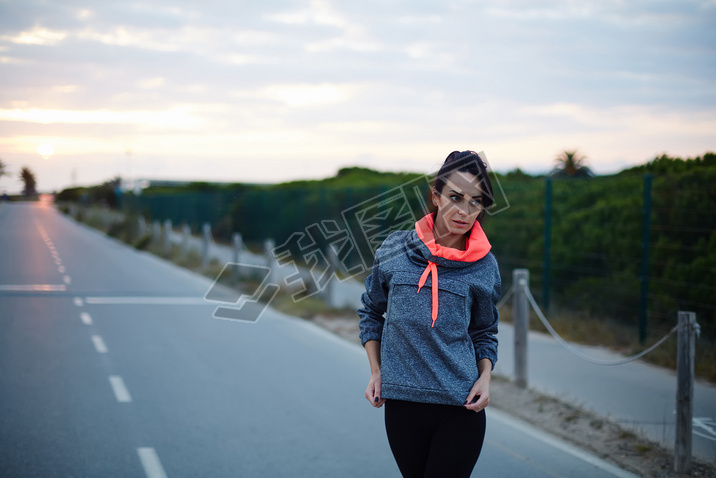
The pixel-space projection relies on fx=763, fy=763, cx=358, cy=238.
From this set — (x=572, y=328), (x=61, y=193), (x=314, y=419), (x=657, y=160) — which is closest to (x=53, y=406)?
(x=314, y=419)

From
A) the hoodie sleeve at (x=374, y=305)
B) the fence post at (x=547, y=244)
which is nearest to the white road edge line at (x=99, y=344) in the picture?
the fence post at (x=547, y=244)

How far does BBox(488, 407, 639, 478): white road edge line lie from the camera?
565 centimetres

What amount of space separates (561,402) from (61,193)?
154006mm

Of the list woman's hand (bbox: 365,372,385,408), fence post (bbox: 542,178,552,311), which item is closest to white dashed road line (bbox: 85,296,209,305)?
fence post (bbox: 542,178,552,311)

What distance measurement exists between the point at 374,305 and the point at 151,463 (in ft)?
10.6

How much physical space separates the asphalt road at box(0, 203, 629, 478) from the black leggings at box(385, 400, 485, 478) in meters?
2.60

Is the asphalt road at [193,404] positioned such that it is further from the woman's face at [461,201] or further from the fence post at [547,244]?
the fence post at [547,244]

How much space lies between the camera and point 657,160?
11.9 m

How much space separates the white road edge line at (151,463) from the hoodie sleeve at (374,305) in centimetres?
289

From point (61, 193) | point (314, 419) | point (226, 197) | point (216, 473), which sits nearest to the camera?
point (216, 473)

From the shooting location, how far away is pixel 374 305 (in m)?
3.27

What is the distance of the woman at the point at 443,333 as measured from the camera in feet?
9.91

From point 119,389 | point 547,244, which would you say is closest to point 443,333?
point 119,389

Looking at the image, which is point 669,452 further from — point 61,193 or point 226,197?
point 61,193
